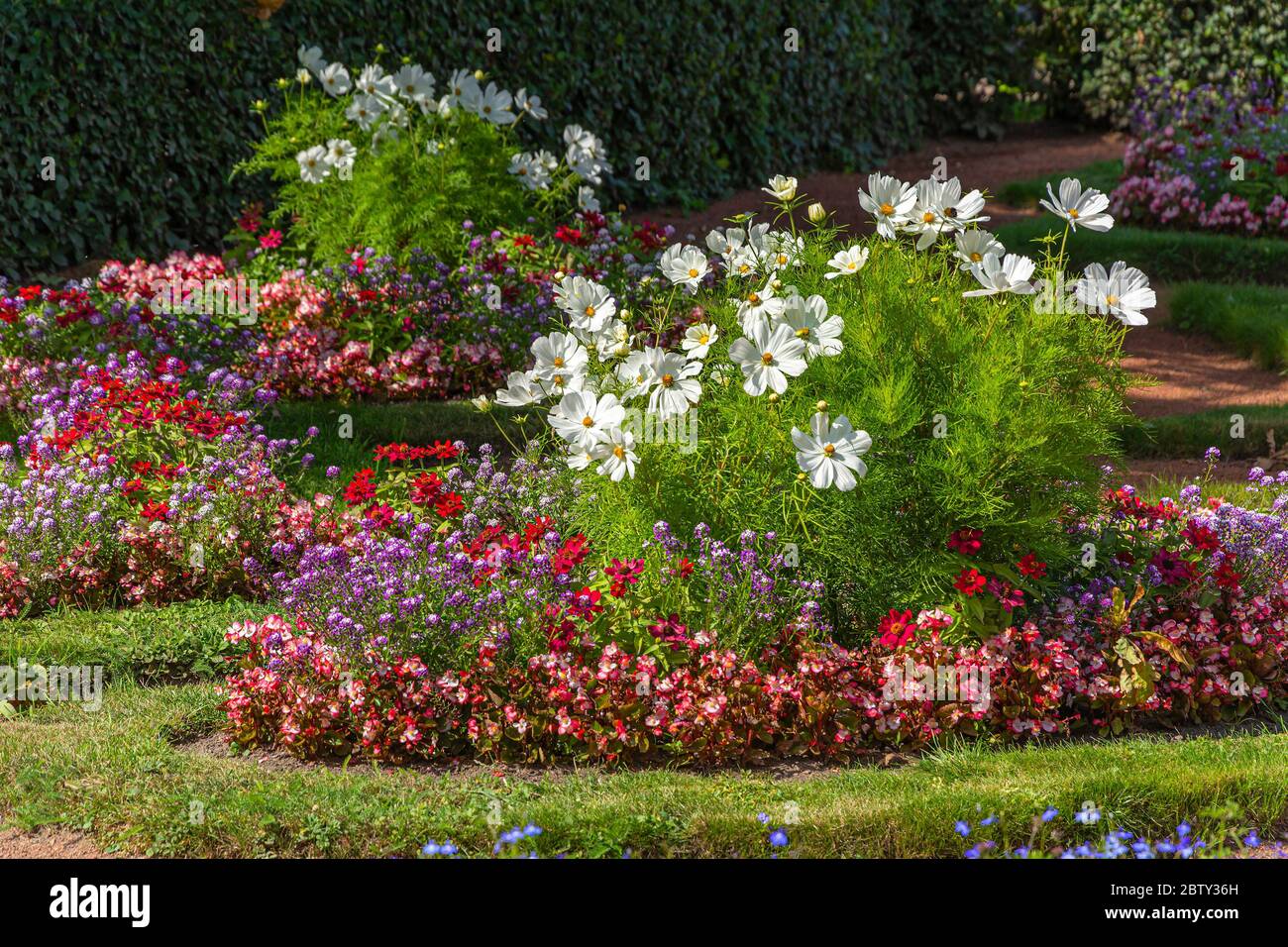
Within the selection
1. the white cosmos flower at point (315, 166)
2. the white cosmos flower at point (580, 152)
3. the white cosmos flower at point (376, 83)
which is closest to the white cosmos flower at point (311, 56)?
the white cosmos flower at point (376, 83)

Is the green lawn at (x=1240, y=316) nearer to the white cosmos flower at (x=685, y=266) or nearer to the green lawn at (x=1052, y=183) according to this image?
the green lawn at (x=1052, y=183)

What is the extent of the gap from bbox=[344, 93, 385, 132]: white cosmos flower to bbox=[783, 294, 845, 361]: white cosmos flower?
445cm

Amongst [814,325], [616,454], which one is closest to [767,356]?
[814,325]

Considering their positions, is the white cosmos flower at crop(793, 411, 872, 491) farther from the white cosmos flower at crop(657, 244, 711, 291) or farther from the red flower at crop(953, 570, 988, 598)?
the white cosmos flower at crop(657, 244, 711, 291)

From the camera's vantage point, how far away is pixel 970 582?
4.03 meters

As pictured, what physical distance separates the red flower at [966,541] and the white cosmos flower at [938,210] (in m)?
0.89

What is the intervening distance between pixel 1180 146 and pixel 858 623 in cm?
884

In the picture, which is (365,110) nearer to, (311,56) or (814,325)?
(311,56)

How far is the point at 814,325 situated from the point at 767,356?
0.62ft

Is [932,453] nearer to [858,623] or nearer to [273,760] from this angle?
[858,623]

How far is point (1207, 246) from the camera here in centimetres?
1023

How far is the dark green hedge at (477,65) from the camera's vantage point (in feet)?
27.1

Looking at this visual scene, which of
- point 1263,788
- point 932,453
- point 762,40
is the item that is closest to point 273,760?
point 932,453

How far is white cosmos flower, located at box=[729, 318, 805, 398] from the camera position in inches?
151
